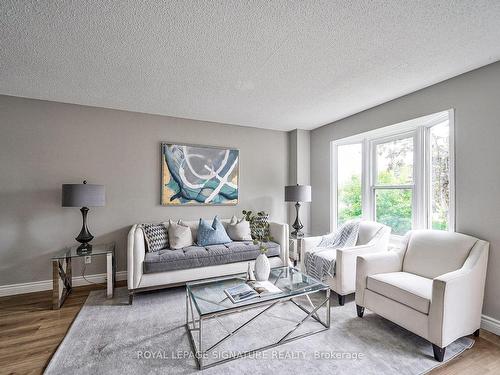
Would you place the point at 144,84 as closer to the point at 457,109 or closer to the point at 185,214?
the point at 185,214

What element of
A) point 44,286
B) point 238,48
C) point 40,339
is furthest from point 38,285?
point 238,48

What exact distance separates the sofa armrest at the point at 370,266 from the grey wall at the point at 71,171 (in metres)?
2.26

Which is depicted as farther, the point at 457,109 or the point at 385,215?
the point at 385,215

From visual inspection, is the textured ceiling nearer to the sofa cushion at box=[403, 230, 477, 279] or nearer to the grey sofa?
the sofa cushion at box=[403, 230, 477, 279]

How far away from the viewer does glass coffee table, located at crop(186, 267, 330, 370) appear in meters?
1.82

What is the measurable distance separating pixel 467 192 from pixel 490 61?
1199mm

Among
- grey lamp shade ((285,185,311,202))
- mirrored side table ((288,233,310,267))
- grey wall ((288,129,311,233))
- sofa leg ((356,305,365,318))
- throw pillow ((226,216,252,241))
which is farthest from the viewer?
grey wall ((288,129,311,233))

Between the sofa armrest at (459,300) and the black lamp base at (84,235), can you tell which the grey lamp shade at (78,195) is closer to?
the black lamp base at (84,235)

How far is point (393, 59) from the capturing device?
2189 mm

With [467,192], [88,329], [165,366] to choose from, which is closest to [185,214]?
[88,329]

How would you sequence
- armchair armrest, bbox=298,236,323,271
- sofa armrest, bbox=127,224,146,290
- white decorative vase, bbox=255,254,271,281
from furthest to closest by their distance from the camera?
armchair armrest, bbox=298,236,323,271
sofa armrest, bbox=127,224,146,290
white decorative vase, bbox=255,254,271,281

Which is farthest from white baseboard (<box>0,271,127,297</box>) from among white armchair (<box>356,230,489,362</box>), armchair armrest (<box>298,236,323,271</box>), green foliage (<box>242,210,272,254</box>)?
white armchair (<box>356,230,489,362</box>)

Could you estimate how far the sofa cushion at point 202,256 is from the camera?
2.84 metres

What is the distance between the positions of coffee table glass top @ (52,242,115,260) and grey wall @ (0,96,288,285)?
0.23 m
